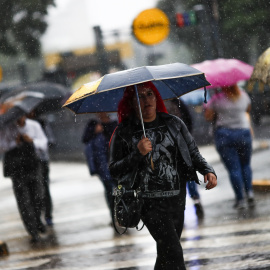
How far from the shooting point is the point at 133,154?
4.40m

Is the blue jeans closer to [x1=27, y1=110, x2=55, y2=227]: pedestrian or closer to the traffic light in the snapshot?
[x1=27, y1=110, x2=55, y2=227]: pedestrian

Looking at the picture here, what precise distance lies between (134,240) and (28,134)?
6.08 feet

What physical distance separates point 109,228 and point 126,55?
19175mm

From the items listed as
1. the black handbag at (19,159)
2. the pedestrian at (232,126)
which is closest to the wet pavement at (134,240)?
the pedestrian at (232,126)

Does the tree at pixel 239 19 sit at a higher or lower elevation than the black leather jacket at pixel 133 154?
lower

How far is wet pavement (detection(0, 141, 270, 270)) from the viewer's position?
6.13 m

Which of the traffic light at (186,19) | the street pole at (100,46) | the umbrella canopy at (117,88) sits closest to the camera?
the umbrella canopy at (117,88)

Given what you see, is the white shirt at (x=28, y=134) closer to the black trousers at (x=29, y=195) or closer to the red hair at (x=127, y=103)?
the black trousers at (x=29, y=195)

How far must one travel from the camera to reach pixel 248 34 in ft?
105

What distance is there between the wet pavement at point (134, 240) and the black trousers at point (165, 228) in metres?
1.31

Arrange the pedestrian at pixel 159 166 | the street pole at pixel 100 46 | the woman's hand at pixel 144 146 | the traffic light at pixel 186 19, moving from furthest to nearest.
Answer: the traffic light at pixel 186 19 → the street pole at pixel 100 46 → the pedestrian at pixel 159 166 → the woman's hand at pixel 144 146

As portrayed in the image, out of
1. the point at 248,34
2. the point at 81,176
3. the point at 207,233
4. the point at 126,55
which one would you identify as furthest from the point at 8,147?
the point at 248,34

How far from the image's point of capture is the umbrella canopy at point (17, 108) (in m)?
7.89

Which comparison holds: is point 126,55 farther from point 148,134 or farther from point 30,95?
point 148,134
